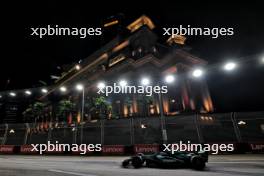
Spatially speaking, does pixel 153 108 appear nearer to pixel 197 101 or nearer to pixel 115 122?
pixel 197 101

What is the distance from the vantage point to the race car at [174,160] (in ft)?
29.4

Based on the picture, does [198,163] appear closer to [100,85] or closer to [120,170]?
[120,170]

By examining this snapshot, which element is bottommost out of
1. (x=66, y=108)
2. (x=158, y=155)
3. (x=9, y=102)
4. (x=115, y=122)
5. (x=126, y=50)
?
(x=158, y=155)

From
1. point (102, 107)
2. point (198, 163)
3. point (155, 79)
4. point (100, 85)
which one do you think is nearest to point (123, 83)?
point (100, 85)

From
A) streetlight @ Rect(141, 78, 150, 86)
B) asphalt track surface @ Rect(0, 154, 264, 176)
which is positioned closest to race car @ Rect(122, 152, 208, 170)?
asphalt track surface @ Rect(0, 154, 264, 176)

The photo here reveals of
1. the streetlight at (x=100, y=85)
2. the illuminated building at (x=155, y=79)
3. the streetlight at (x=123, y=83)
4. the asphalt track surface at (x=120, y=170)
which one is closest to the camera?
the asphalt track surface at (x=120, y=170)

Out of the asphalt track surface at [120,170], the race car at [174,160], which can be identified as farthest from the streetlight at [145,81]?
the race car at [174,160]

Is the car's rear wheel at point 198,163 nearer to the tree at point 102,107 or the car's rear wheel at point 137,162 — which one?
the car's rear wheel at point 137,162

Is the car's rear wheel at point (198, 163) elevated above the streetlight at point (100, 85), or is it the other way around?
the streetlight at point (100, 85)

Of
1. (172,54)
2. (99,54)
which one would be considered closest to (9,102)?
(99,54)

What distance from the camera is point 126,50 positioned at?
5384cm

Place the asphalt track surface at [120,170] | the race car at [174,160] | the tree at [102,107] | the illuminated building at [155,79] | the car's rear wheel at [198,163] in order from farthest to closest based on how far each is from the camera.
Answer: the illuminated building at [155,79], the tree at [102,107], the race car at [174,160], the car's rear wheel at [198,163], the asphalt track surface at [120,170]

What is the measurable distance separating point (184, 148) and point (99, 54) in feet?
174

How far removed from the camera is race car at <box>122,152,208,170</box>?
Result: 8964 millimetres
